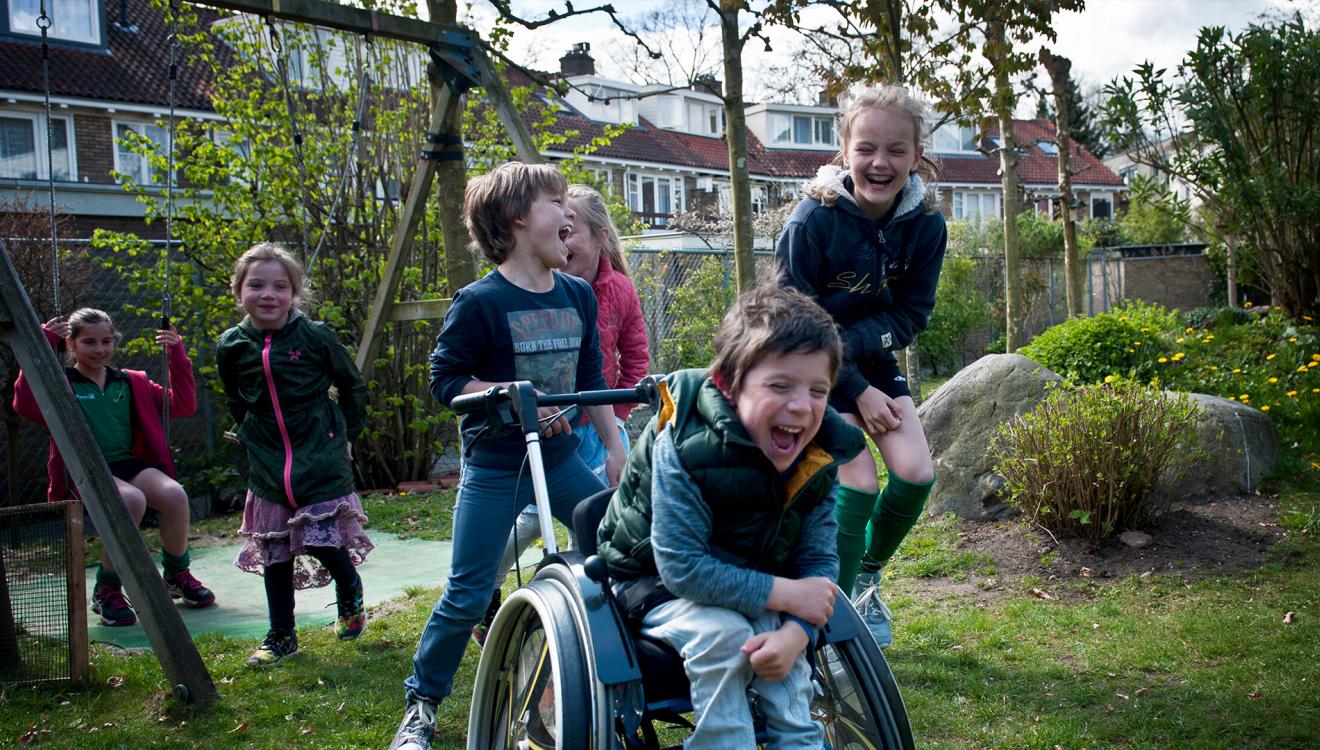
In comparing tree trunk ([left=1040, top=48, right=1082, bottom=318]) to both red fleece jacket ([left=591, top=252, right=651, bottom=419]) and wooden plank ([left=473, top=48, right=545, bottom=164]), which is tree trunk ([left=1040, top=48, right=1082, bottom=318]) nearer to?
wooden plank ([left=473, top=48, right=545, bottom=164])

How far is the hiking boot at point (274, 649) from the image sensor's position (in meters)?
4.77

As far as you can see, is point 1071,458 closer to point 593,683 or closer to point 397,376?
point 593,683

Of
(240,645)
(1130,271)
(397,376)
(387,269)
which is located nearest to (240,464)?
(397,376)

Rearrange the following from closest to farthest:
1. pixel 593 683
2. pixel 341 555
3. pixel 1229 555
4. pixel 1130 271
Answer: pixel 593 683, pixel 341 555, pixel 1229 555, pixel 1130 271

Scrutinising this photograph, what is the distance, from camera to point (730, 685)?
92.6 inches

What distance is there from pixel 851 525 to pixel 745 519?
4.40ft

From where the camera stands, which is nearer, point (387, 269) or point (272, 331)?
point (272, 331)

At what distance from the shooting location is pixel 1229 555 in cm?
545

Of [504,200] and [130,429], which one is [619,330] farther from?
[130,429]

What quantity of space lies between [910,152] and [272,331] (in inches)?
114

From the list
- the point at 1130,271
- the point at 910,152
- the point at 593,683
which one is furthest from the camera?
the point at 1130,271

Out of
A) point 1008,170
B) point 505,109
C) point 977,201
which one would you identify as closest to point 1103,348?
point 505,109

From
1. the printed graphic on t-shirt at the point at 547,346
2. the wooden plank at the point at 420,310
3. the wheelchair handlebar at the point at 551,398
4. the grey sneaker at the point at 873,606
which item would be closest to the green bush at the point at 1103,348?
the wooden plank at the point at 420,310

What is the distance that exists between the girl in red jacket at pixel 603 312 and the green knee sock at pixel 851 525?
44.9 inches
